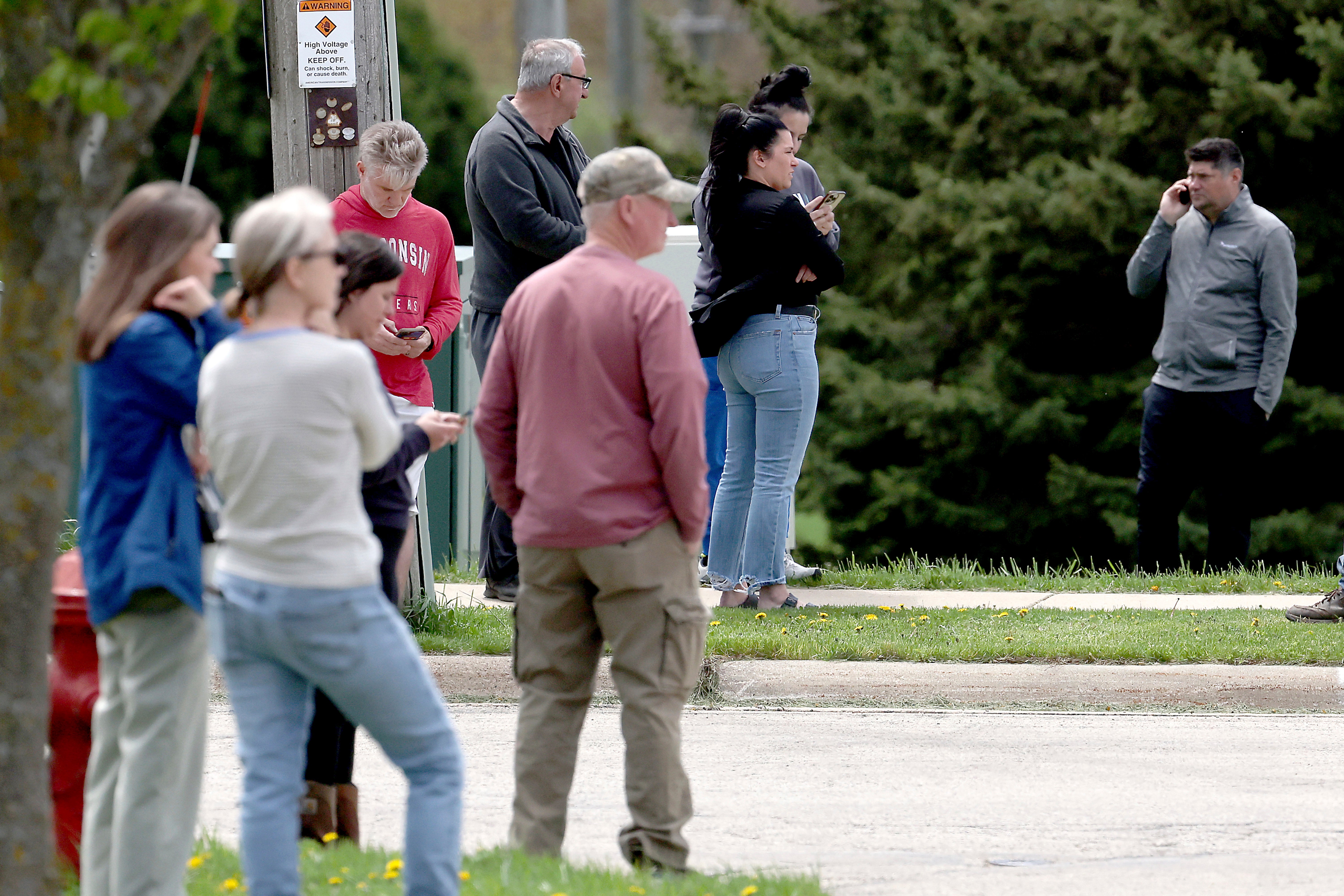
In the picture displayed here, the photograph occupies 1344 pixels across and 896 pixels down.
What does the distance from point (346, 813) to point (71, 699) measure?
0.76 metres

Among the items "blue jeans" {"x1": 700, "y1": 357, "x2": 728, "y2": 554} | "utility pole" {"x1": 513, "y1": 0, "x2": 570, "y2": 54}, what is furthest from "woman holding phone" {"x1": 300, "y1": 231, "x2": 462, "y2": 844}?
"utility pole" {"x1": 513, "y1": 0, "x2": 570, "y2": 54}

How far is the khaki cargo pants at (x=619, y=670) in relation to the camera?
3.98m

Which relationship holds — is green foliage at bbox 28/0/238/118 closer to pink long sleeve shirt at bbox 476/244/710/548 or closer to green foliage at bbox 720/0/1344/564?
pink long sleeve shirt at bbox 476/244/710/548

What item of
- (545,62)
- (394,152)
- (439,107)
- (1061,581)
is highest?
(439,107)

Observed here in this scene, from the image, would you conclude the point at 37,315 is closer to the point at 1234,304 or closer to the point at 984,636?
the point at 984,636

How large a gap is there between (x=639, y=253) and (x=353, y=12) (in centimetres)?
320

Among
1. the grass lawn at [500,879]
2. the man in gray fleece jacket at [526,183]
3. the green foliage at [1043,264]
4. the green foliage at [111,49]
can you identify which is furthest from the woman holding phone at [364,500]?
the green foliage at [1043,264]

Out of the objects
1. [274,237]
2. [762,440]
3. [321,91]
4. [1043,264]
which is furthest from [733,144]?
[1043,264]

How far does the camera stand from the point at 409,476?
4543mm

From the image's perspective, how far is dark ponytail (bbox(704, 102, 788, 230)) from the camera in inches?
260

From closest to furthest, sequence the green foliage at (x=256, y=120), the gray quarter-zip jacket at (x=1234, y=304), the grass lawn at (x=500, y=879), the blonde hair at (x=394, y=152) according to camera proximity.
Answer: the grass lawn at (x=500, y=879) → the blonde hair at (x=394, y=152) → the gray quarter-zip jacket at (x=1234, y=304) → the green foliage at (x=256, y=120)

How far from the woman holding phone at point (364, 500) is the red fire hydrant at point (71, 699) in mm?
506

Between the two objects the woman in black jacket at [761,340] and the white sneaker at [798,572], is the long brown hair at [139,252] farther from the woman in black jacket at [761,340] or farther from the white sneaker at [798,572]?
the white sneaker at [798,572]

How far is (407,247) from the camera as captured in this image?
6.56 m
